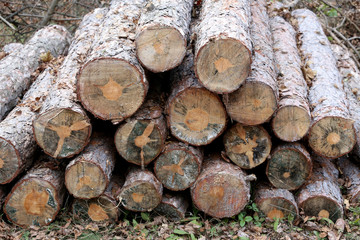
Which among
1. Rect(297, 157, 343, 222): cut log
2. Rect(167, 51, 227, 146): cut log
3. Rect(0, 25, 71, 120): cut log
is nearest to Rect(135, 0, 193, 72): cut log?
Rect(167, 51, 227, 146): cut log

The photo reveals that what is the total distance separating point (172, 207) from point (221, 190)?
571 mm

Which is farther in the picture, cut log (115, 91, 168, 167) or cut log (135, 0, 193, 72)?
cut log (115, 91, 168, 167)

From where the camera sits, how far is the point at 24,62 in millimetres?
5215

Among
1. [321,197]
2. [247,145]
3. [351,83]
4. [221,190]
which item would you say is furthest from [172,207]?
[351,83]

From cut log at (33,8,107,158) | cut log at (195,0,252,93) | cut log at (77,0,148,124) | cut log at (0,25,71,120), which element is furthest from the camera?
cut log at (0,25,71,120)

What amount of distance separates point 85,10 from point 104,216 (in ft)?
19.2

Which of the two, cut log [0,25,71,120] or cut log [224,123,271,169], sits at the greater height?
cut log [224,123,271,169]

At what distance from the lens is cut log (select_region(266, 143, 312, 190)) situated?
3.84 m

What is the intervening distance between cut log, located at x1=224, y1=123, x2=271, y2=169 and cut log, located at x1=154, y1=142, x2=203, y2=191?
0.35 metres

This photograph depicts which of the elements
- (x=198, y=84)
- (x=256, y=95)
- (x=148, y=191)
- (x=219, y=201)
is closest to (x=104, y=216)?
(x=148, y=191)

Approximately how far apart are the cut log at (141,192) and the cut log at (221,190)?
39 centimetres

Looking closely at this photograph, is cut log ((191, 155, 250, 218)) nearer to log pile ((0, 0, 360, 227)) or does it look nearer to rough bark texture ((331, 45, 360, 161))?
log pile ((0, 0, 360, 227))

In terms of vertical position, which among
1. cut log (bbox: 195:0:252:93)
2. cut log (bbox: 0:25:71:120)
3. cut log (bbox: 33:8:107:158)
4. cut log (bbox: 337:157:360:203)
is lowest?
cut log (bbox: 337:157:360:203)

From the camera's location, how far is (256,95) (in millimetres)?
3504
